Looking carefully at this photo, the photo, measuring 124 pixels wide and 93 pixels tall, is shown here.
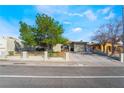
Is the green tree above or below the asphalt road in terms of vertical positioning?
above

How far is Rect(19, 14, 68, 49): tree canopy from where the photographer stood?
1374 inches

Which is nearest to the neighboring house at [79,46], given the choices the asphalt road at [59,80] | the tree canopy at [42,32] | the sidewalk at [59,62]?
the tree canopy at [42,32]

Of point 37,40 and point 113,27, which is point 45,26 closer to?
point 37,40

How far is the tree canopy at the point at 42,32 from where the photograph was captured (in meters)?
34.9

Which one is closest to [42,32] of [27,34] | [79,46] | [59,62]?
[27,34]

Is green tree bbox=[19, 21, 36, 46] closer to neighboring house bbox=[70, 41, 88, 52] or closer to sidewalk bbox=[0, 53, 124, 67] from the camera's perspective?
sidewalk bbox=[0, 53, 124, 67]

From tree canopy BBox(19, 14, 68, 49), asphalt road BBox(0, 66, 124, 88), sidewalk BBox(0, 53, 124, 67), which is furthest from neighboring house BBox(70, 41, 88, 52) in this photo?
asphalt road BBox(0, 66, 124, 88)

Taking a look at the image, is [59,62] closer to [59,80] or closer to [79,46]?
[59,80]

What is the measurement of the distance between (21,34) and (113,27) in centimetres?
1447

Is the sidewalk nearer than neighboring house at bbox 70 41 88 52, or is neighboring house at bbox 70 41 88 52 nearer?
the sidewalk

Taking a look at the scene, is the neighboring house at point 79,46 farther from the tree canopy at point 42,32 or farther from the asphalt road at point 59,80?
the asphalt road at point 59,80

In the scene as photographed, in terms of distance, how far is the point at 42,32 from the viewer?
34719 mm

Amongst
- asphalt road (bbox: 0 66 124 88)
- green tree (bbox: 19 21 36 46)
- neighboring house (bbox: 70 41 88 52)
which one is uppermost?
green tree (bbox: 19 21 36 46)

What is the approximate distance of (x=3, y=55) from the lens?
91.8ft
